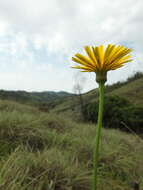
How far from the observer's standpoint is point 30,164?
1.62m

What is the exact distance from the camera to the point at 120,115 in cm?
883

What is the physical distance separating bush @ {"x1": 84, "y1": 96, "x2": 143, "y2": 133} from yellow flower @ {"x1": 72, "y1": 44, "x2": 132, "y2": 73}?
25.7 feet

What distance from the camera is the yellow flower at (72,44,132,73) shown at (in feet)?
2.23

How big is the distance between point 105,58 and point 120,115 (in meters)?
8.54

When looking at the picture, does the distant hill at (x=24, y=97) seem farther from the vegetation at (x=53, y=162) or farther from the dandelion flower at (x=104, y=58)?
the dandelion flower at (x=104, y=58)

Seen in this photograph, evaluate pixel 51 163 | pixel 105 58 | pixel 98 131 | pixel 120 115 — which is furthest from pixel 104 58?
pixel 120 115

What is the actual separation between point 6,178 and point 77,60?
110 centimetres

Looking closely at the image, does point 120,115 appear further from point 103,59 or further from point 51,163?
point 103,59

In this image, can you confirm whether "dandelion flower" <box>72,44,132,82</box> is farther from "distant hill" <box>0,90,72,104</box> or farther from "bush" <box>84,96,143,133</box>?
"distant hill" <box>0,90,72,104</box>

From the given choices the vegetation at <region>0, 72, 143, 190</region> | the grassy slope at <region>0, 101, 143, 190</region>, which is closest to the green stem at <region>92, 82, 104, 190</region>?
the vegetation at <region>0, 72, 143, 190</region>

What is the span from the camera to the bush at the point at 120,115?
8430 mm

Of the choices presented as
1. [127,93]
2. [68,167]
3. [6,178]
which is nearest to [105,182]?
[68,167]

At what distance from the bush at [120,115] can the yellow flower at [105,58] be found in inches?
309

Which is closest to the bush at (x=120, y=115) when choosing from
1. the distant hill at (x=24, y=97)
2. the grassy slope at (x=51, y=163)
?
the distant hill at (x=24, y=97)
